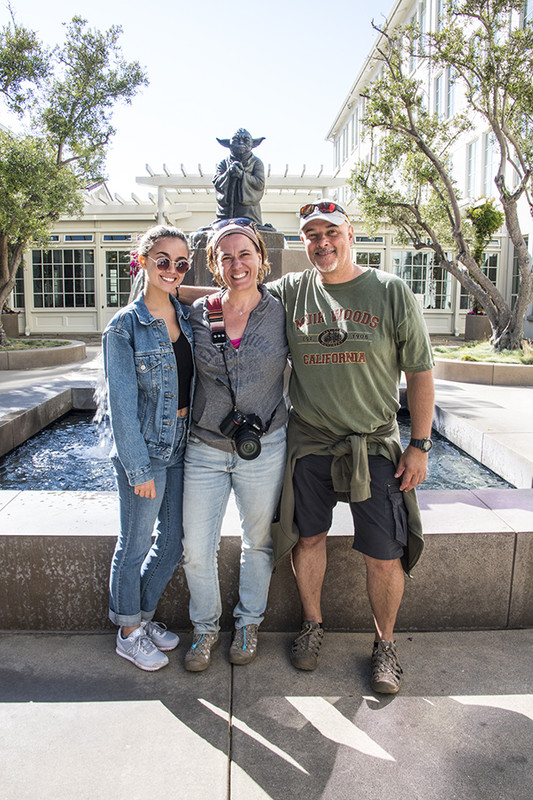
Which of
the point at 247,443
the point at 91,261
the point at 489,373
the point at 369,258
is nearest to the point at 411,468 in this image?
the point at 247,443

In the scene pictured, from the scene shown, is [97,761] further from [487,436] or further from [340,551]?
[487,436]

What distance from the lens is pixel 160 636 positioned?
2582 millimetres

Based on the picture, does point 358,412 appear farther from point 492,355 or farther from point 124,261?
point 124,261

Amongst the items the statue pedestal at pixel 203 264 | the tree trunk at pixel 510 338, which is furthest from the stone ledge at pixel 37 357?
the tree trunk at pixel 510 338

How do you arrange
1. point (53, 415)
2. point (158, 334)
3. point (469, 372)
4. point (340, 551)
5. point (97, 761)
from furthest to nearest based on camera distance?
point (469, 372), point (53, 415), point (340, 551), point (158, 334), point (97, 761)

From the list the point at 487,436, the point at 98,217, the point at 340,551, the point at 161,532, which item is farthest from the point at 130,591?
the point at 98,217

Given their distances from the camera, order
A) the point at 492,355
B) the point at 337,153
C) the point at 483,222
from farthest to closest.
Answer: the point at 337,153, the point at 483,222, the point at 492,355

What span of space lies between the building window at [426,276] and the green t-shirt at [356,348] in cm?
1760

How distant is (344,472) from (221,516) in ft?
1.73

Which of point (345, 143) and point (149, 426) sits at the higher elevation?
point (345, 143)

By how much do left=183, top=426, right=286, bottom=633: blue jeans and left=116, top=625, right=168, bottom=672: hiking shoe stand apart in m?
0.18

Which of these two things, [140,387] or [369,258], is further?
[369,258]

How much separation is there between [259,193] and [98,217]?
511 inches

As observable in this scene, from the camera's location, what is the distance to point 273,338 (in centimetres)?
237
